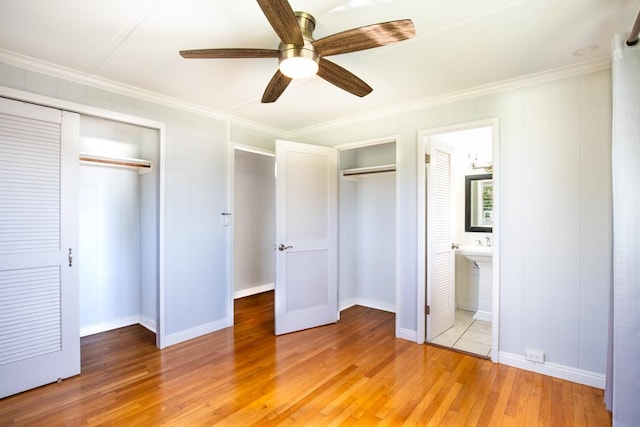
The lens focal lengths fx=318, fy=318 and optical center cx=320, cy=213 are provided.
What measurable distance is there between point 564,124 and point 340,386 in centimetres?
270

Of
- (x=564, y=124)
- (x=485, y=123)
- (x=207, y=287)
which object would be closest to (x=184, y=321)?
(x=207, y=287)

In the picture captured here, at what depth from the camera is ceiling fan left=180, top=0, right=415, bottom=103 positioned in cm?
147

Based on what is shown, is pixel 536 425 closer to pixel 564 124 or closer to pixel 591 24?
pixel 564 124

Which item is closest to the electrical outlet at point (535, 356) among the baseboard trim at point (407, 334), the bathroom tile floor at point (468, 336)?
the bathroom tile floor at point (468, 336)

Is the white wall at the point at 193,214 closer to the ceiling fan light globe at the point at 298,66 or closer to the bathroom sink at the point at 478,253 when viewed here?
the ceiling fan light globe at the point at 298,66

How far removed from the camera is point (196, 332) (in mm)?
3393

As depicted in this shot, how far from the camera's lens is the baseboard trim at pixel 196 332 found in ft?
10.5

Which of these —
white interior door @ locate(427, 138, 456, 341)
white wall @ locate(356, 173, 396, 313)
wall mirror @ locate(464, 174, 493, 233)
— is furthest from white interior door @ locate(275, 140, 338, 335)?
wall mirror @ locate(464, 174, 493, 233)

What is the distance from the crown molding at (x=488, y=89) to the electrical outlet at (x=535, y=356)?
2.21 meters

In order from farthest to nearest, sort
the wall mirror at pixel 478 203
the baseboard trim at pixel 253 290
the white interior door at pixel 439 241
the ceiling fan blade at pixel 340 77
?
the baseboard trim at pixel 253 290 < the wall mirror at pixel 478 203 < the white interior door at pixel 439 241 < the ceiling fan blade at pixel 340 77

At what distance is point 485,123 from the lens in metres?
2.86

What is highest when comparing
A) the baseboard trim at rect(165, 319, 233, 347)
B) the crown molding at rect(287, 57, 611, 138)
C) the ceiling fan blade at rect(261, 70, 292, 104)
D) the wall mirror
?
the crown molding at rect(287, 57, 611, 138)

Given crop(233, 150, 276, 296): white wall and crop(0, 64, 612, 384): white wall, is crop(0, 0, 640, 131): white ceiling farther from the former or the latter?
crop(233, 150, 276, 296): white wall

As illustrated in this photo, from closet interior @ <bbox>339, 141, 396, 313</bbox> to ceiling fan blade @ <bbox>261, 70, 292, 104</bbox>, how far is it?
6.58ft
